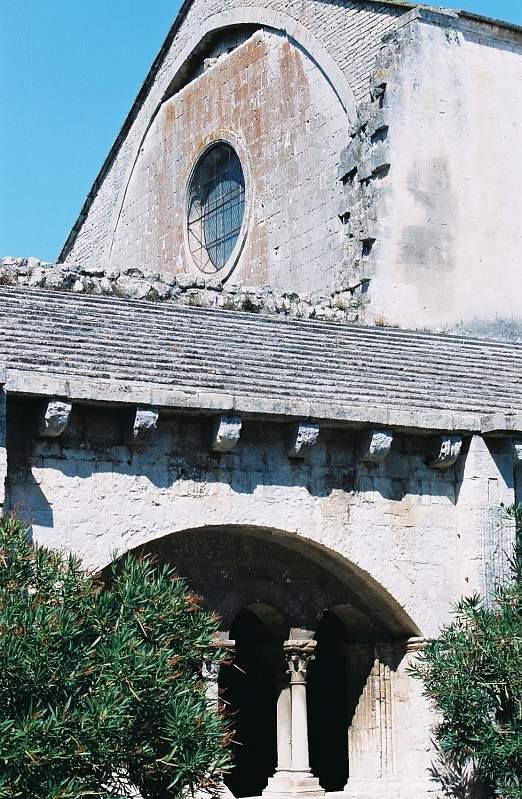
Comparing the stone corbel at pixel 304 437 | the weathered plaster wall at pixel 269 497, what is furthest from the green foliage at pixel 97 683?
the stone corbel at pixel 304 437

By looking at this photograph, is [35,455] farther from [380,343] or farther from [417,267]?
[417,267]

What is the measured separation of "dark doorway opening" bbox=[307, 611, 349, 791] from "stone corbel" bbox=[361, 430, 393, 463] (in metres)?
3.48

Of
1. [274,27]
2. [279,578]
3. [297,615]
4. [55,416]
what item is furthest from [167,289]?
[274,27]

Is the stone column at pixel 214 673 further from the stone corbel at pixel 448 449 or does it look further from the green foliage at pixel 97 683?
the stone corbel at pixel 448 449

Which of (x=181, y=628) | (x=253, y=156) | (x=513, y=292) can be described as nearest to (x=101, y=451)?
(x=181, y=628)

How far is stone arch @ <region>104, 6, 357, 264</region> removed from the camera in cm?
1558

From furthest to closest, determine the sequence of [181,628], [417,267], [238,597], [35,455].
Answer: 1. [417,267]
2. [238,597]
3. [35,455]
4. [181,628]

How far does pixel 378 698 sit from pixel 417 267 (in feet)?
16.1

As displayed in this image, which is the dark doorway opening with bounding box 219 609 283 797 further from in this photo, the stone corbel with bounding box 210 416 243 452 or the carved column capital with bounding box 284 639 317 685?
the stone corbel with bounding box 210 416 243 452

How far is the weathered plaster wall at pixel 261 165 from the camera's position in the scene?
1568 centimetres

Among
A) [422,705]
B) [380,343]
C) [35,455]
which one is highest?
[380,343]

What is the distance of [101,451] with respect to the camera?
9703mm

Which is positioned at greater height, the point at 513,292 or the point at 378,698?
the point at 513,292

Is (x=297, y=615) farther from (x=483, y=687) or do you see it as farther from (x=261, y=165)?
(x=261, y=165)
